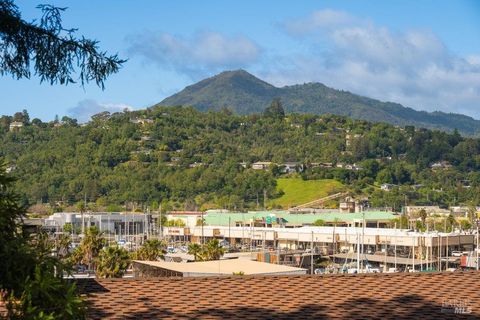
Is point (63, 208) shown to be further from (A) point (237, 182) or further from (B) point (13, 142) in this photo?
(B) point (13, 142)

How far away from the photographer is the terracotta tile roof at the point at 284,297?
8.68 metres

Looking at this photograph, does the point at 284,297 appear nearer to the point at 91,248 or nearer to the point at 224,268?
the point at 224,268

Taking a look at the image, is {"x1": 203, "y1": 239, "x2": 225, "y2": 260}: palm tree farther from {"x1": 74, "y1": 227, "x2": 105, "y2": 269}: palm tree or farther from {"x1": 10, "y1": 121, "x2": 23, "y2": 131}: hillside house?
{"x1": 10, "y1": 121, "x2": 23, "y2": 131}: hillside house

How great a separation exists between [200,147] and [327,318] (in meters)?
155

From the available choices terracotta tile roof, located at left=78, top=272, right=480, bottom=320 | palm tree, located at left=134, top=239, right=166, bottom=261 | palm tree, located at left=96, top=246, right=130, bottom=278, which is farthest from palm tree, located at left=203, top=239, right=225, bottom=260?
terracotta tile roof, located at left=78, top=272, right=480, bottom=320

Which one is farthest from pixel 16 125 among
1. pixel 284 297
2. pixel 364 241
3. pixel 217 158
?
pixel 284 297

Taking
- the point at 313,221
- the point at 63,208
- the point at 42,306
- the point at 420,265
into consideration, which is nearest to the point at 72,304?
the point at 42,306

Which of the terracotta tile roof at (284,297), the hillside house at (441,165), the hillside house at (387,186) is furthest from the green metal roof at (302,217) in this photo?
the terracotta tile roof at (284,297)

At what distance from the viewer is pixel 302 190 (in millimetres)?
135875

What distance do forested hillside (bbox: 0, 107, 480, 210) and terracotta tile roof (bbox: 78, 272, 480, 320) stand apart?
11738 cm

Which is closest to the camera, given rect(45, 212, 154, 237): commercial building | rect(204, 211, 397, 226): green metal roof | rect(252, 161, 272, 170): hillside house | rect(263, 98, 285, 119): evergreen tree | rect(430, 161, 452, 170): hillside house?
rect(45, 212, 154, 237): commercial building

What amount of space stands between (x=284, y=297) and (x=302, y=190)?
127 m

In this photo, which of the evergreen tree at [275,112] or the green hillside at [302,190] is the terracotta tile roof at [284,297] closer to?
the green hillside at [302,190]

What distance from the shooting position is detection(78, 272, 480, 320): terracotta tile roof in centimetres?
868
